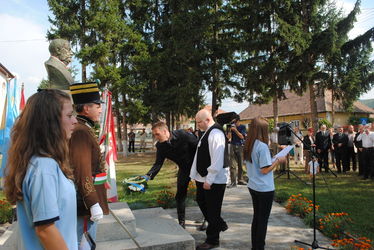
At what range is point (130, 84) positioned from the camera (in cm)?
2172

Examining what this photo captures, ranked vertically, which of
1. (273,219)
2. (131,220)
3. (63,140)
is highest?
(63,140)

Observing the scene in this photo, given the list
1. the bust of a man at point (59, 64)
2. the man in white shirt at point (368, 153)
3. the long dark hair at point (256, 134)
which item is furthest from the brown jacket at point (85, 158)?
the man in white shirt at point (368, 153)

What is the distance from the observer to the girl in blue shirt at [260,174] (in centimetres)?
368

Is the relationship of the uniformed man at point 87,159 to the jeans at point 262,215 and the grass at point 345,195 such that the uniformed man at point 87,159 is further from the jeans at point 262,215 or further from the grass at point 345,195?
the grass at point 345,195

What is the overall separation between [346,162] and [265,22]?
8.77 metres

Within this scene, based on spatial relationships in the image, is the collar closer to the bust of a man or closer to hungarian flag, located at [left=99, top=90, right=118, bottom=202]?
the bust of a man

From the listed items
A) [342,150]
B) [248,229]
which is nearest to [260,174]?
[248,229]

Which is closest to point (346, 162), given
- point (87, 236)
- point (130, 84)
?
point (87, 236)

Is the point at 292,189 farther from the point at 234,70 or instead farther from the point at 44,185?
the point at 234,70

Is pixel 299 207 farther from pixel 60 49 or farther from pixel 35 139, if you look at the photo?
pixel 35 139

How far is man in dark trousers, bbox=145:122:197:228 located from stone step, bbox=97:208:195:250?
53 cm

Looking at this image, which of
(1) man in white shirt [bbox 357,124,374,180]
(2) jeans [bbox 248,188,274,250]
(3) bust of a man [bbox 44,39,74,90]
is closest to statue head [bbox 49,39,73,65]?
(3) bust of a man [bbox 44,39,74,90]

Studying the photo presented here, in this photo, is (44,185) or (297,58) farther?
(297,58)

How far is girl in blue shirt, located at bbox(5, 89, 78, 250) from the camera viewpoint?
142 centimetres
